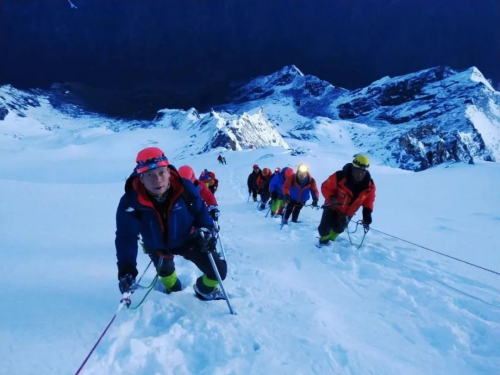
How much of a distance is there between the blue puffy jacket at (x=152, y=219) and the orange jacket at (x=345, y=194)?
3.37 m

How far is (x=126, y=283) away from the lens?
3215mm

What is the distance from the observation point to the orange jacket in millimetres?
6180

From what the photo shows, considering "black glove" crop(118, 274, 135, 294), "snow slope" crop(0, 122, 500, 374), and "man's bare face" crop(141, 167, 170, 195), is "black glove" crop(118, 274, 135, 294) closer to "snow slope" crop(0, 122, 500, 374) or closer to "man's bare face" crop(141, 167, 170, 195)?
"snow slope" crop(0, 122, 500, 374)

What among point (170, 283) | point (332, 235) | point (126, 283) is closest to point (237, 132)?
point (332, 235)

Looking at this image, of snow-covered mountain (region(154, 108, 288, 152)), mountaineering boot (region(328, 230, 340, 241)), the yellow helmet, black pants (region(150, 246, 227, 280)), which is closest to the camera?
black pants (region(150, 246, 227, 280))

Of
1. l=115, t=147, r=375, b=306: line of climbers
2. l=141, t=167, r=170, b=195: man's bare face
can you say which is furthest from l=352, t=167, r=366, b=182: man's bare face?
l=141, t=167, r=170, b=195: man's bare face

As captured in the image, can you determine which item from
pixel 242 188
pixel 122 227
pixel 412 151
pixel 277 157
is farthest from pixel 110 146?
pixel 412 151

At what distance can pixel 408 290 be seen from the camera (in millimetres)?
4730

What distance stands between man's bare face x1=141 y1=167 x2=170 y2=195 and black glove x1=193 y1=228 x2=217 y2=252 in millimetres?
682

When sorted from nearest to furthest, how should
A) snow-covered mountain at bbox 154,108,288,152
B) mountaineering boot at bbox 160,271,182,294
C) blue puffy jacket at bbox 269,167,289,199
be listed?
mountaineering boot at bbox 160,271,182,294 → blue puffy jacket at bbox 269,167,289,199 → snow-covered mountain at bbox 154,108,288,152

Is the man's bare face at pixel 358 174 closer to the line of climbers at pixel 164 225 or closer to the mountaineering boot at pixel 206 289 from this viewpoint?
the line of climbers at pixel 164 225

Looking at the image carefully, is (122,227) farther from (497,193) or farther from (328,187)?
(497,193)

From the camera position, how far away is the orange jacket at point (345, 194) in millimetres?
6180

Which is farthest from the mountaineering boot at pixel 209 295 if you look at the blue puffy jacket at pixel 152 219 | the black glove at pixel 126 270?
the black glove at pixel 126 270
